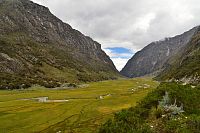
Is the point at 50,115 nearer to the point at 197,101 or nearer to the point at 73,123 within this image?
the point at 73,123

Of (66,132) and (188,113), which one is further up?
(188,113)

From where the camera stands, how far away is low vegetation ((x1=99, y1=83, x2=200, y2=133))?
29.9 metres

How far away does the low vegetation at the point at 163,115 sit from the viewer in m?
29.9

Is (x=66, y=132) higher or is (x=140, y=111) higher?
(x=140, y=111)

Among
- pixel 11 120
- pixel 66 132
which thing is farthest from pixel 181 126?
pixel 11 120

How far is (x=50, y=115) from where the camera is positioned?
275 ft

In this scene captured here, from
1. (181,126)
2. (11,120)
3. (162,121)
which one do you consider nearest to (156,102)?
(162,121)

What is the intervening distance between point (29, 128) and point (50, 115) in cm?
1776

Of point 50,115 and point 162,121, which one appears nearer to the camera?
point 162,121

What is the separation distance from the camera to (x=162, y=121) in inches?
1287

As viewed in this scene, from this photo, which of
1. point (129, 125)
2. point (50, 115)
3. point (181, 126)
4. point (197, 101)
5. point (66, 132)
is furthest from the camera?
point (50, 115)

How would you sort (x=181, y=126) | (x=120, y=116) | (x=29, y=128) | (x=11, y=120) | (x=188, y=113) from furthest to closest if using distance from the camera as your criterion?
(x=11, y=120) → (x=29, y=128) → (x=188, y=113) → (x=120, y=116) → (x=181, y=126)

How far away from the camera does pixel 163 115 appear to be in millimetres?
34000

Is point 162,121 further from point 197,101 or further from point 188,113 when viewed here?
point 197,101
